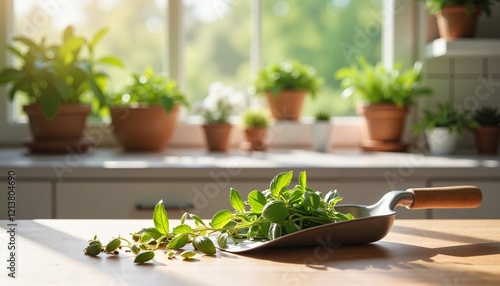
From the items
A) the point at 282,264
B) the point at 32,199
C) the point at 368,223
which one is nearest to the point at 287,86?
the point at 32,199

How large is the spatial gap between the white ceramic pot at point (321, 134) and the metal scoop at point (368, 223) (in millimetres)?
1736

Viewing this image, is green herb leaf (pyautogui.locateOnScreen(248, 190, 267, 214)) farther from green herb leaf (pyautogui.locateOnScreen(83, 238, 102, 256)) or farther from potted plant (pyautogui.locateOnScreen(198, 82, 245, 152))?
potted plant (pyautogui.locateOnScreen(198, 82, 245, 152))

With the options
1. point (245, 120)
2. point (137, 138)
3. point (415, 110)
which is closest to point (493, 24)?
point (415, 110)

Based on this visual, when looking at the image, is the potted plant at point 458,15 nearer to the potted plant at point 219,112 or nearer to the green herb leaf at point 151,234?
the potted plant at point 219,112

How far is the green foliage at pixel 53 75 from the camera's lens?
2.76m

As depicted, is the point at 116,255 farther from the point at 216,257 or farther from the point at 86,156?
the point at 86,156

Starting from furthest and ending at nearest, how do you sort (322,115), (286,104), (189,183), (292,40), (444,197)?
(292,40), (286,104), (322,115), (189,183), (444,197)

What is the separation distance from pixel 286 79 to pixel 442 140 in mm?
664

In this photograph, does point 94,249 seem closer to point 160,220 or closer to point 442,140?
point 160,220

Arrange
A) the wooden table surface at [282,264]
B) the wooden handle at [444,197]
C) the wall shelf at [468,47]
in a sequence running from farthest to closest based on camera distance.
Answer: the wall shelf at [468,47]
the wooden handle at [444,197]
the wooden table surface at [282,264]

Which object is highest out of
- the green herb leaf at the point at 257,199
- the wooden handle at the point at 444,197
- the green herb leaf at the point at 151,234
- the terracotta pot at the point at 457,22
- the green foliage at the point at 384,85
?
the terracotta pot at the point at 457,22

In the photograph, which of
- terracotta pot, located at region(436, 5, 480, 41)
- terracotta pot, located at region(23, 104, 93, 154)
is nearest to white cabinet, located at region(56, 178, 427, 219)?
terracotta pot, located at region(23, 104, 93, 154)

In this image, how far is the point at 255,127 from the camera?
2891 millimetres

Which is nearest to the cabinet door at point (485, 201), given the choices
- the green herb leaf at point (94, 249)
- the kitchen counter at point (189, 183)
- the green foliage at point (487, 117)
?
the kitchen counter at point (189, 183)
